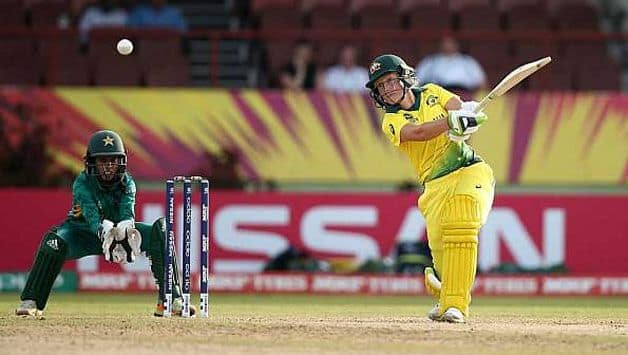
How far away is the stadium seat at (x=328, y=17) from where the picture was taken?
1612 centimetres

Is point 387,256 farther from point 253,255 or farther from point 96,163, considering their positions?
point 96,163

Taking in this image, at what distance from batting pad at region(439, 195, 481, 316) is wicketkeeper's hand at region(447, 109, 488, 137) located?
0.53 metres

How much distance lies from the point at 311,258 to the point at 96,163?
240 inches

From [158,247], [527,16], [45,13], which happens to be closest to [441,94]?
[158,247]

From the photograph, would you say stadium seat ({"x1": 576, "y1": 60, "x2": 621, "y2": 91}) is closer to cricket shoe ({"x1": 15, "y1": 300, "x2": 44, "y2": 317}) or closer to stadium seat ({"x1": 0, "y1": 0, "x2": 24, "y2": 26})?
stadium seat ({"x1": 0, "y1": 0, "x2": 24, "y2": 26})

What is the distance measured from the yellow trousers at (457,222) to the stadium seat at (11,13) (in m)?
8.27

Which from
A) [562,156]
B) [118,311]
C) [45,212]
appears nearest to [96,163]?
[118,311]

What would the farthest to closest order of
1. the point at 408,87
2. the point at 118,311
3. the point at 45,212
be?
the point at 45,212, the point at 118,311, the point at 408,87

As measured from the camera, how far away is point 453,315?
8539 millimetres

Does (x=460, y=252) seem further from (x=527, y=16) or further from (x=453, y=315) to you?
(x=527, y=16)

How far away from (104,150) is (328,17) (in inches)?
299

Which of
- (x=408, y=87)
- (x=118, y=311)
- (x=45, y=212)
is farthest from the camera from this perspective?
(x=45, y=212)

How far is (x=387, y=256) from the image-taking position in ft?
48.7

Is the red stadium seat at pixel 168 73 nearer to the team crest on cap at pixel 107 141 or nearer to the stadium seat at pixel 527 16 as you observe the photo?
the stadium seat at pixel 527 16
